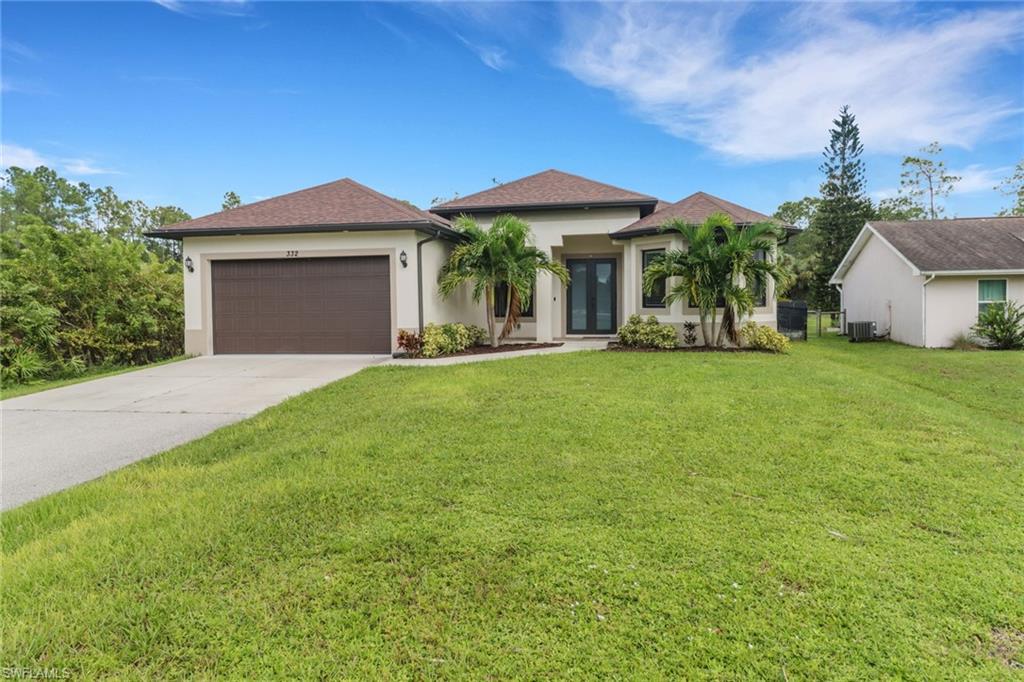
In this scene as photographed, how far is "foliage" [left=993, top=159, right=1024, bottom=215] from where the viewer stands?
116ft

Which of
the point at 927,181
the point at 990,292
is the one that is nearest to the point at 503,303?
the point at 990,292

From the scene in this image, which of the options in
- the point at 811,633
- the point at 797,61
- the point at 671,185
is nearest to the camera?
the point at 811,633

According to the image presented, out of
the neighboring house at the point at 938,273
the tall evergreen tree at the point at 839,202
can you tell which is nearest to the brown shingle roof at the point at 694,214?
the neighboring house at the point at 938,273

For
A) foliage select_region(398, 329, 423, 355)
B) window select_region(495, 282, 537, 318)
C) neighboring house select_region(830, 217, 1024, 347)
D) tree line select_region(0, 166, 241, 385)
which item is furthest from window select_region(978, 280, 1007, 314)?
tree line select_region(0, 166, 241, 385)

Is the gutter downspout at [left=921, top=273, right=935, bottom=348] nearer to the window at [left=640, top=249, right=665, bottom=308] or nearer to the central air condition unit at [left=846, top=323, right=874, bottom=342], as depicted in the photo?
the central air condition unit at [left=846, top=323, right=874, bottom=342]

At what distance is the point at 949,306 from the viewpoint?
15047 mm

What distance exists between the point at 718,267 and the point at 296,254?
33.0 feet

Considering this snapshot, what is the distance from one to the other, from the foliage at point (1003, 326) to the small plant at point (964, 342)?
258mm

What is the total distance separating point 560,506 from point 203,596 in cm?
225

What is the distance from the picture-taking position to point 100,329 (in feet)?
42.1

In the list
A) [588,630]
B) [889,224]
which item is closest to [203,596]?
[588,630]

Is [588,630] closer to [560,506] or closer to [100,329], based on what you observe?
[560,506]

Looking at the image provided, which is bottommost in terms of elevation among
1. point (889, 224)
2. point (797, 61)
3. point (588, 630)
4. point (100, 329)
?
point (588, 630)

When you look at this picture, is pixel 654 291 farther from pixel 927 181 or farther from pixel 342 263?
pixel 927 181
